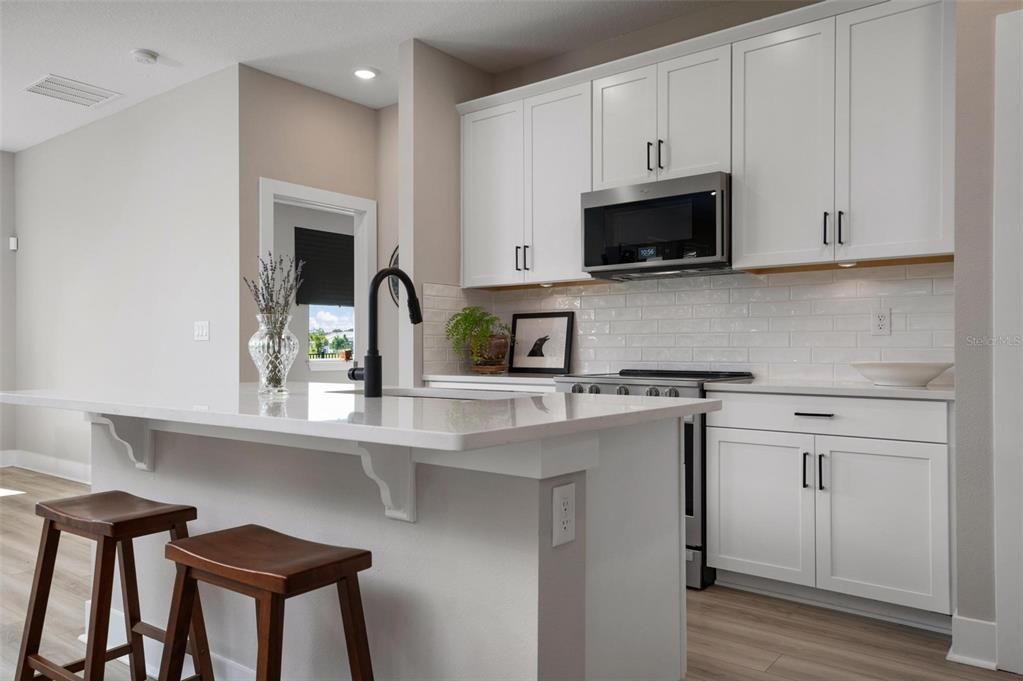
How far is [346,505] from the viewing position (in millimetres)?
1894

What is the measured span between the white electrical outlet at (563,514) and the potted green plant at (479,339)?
2.60m

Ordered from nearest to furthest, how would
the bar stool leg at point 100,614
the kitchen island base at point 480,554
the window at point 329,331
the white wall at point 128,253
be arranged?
the kitchen island base at point 480,554, the bar stool leg at point 100,614, the white wall at point 128,253, the window at point 329,331

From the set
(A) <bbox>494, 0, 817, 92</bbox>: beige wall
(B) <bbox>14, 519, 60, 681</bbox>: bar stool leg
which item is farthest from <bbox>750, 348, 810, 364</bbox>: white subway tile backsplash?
(B) <bbox>14, 519, 60, 681</bbox>: bar stool leg

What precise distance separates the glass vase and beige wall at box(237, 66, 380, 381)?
224 centimetres

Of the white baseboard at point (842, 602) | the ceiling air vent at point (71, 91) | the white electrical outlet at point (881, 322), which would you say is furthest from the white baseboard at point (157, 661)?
the ceiling air vent at point (71, 91)

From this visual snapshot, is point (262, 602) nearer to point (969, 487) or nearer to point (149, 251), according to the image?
point (969, 487)

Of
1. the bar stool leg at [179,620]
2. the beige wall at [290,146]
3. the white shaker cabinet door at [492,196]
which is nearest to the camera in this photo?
the bar stool leg at [179,620]

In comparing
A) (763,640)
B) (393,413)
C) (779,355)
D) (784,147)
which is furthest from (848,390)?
(393,413)

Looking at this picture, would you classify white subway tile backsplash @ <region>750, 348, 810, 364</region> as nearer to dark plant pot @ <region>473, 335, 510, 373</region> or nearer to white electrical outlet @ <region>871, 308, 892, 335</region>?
white electrical outlet @ <region>871, 308, 892, 335</region>

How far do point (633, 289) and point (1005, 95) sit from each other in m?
1.90

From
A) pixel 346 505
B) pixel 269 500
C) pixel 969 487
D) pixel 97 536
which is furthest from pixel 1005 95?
pixel 97 536

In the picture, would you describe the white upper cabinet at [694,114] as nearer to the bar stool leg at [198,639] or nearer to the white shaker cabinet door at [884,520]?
the white shaker cabinet door at [884,520]

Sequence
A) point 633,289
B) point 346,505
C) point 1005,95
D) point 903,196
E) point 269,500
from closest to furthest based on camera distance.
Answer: point 346,505 → point 269,500 → point 1005,95 → point 903,196 → point 633,289

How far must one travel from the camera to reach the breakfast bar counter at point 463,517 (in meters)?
1.48
